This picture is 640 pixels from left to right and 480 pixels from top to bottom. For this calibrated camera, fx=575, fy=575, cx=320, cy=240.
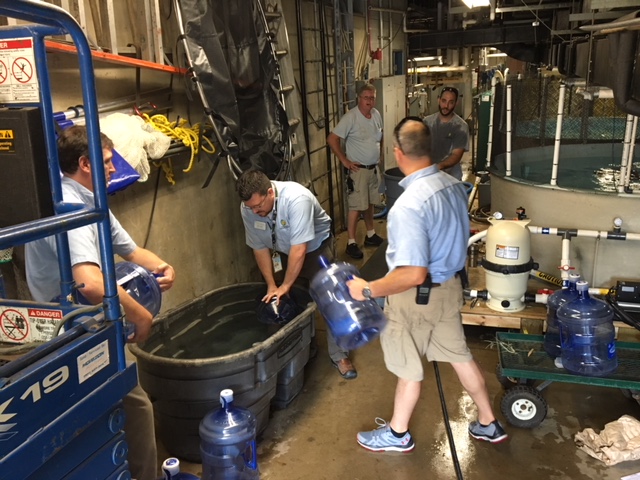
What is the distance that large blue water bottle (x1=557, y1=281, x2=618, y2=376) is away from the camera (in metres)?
3.12

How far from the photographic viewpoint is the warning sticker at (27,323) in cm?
166

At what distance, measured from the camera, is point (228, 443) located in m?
2.59

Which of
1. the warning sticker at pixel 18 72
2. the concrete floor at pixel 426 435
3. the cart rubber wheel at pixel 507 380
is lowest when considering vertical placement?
the concrete floor at pixel 426 435

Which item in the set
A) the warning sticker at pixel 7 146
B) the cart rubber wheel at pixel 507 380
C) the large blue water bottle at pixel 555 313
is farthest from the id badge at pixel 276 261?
the warning sticker at pixel 7 146

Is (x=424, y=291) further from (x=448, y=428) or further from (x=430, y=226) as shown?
(x=448, y=428)

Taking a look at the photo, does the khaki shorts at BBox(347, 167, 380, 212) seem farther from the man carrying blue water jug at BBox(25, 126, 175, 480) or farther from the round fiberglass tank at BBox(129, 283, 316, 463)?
the man carrying blue water jug at BBox(25, 126, 175, 480)

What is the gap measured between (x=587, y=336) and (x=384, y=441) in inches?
49.8

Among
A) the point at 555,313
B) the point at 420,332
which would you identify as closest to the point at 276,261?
the point at 420,332

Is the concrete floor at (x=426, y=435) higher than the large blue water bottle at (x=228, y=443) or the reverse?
the reverse

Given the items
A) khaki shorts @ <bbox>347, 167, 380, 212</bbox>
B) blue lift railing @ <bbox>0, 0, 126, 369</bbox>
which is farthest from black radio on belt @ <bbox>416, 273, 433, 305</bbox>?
khaki shorts @ <bbox>347, 167, 380, 212</bbox>

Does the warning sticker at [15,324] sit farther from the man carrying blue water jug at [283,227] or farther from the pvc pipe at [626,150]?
the pvc pipe at [626,150]

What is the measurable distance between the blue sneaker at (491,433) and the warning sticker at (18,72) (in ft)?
8.69

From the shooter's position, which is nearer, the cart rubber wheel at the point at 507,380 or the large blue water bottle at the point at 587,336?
the large blue water bottle at the point at 587,336

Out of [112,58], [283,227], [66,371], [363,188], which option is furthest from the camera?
[363,188]
